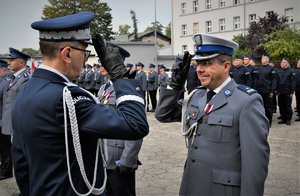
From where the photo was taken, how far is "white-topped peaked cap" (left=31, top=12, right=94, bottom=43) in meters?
1.86

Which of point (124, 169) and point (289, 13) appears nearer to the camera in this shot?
point (124, 169)

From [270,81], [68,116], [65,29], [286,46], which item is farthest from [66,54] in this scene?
[286,46]

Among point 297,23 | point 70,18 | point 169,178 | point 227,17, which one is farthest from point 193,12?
point 70,18

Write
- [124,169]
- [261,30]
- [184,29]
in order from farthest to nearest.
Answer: [184,29]
[261,30]
[124,169]

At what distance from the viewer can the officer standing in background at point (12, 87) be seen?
586 centimetres

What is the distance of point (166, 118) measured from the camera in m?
2.97

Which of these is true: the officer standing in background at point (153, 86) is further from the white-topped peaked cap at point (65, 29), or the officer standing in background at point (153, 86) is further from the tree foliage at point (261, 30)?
the tree foliage at point (261, 30)

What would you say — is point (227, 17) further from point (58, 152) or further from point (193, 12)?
point (58, 152)

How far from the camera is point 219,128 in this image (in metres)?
2.59

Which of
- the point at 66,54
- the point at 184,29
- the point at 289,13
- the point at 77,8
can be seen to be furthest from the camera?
the point at 77,8

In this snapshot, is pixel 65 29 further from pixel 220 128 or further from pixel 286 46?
pixel 286 46

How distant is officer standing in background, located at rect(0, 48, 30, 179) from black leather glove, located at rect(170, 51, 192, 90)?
381 centimetres

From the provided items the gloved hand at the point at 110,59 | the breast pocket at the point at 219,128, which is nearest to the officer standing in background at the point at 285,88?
the breast pocket at the point at 219,128

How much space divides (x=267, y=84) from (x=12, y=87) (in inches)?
294
